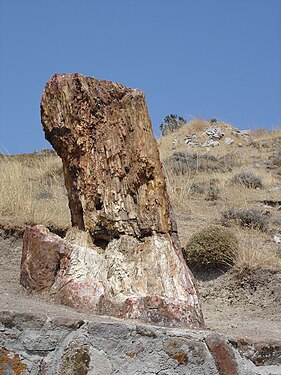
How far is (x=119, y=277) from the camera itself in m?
4.95

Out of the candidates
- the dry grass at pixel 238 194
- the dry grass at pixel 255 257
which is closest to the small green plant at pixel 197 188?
the dry grass at pixel 238 194

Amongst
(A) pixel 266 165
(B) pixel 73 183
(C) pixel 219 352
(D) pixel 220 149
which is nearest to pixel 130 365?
(C) pixel 219 352

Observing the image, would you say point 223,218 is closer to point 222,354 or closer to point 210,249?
point 210,249

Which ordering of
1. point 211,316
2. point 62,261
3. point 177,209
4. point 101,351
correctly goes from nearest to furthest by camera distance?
point 101,351 → point 62,261 → point 211,316 → point 177,209

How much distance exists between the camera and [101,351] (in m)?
3.88

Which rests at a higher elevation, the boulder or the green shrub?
the boulder

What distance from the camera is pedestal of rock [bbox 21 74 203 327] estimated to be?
189 inches

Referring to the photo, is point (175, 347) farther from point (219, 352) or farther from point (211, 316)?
point (211, 316)

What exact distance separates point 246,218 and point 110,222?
15.3 ft

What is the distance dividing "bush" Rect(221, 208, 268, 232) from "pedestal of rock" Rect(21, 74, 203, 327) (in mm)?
4380

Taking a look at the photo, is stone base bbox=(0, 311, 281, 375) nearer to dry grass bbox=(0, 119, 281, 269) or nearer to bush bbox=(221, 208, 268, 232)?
dry grass bbox=(0, 119, 281, 269)

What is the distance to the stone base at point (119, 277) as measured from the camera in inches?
184

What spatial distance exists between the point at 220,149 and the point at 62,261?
14.7m

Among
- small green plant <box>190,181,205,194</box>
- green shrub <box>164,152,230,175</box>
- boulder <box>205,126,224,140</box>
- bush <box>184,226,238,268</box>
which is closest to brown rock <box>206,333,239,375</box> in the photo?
bush <box>184,226,238,268</box>
